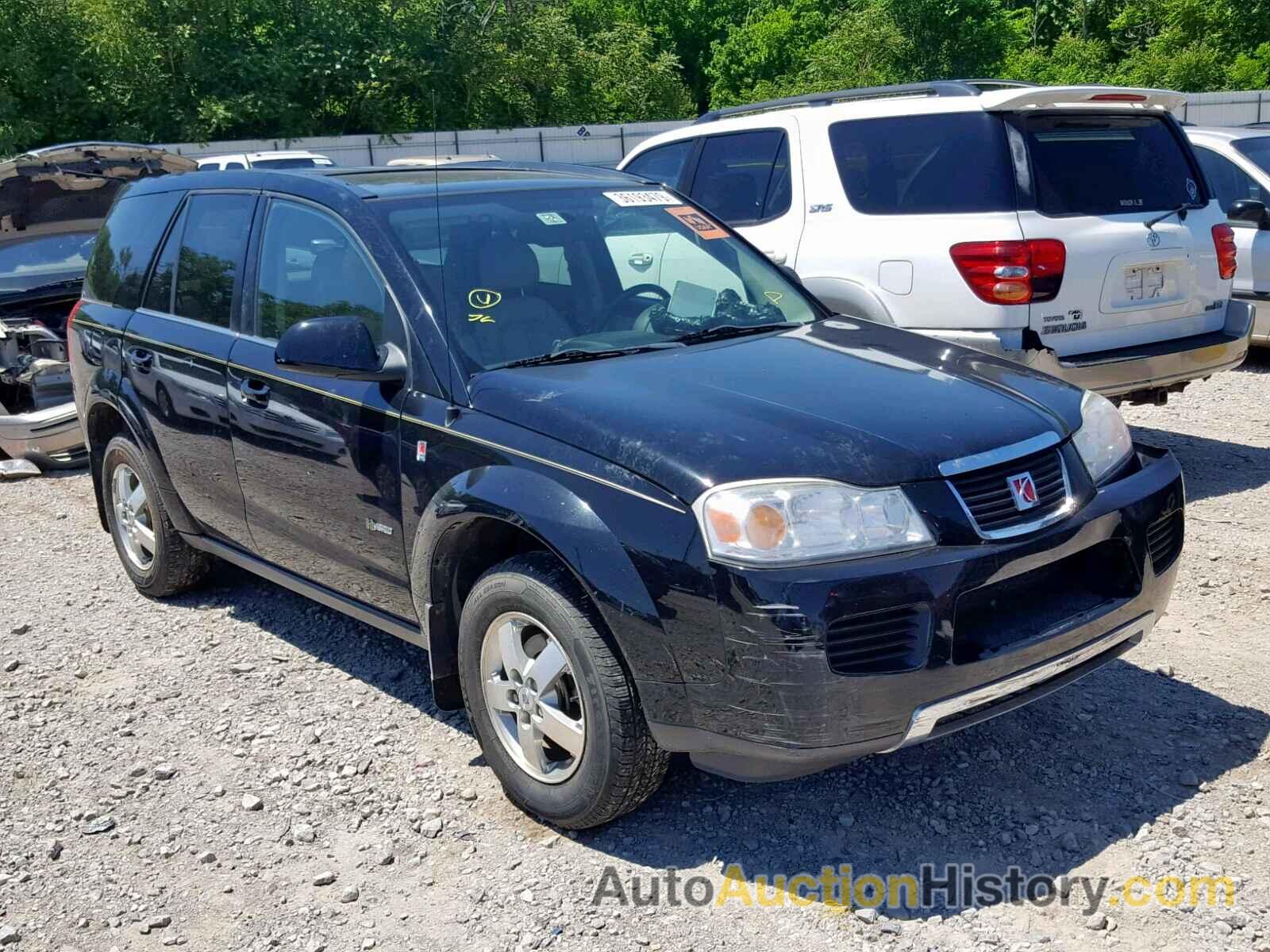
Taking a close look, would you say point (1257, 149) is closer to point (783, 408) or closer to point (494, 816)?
point (783, 408)

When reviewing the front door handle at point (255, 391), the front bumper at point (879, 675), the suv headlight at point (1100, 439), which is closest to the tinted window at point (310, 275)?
the front door handle at point (255, 391)

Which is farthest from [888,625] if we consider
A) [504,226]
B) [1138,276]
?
[1138,276]

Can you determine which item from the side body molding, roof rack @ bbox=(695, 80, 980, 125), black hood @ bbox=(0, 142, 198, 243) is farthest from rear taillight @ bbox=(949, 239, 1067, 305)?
black hood @ bbox=(0, 142, 198, 243)

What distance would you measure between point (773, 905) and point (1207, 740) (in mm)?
1580

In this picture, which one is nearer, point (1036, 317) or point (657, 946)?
point (657, 946)

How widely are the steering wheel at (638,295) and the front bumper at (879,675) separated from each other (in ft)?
4.59

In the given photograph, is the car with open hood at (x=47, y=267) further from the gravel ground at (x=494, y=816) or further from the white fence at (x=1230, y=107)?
the white fence at (x=1230, y=107)

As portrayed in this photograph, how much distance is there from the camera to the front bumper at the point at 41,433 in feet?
27.5

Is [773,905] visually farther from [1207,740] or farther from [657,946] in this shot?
[1207,740]

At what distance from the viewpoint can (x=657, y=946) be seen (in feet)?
10.2

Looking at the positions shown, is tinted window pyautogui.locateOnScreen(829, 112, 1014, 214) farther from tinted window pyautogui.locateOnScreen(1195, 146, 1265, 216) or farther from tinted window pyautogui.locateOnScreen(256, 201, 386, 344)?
tinted window pyautogui.locateOnScreen(1195, 146, 1265, 216)

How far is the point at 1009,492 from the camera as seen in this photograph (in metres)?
3.30

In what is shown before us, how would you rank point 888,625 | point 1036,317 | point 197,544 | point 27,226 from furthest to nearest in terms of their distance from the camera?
1. point 27,226
2. point 1036,317
3. point 197,544
4. point 888,625

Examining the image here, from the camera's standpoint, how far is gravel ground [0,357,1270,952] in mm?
3201
